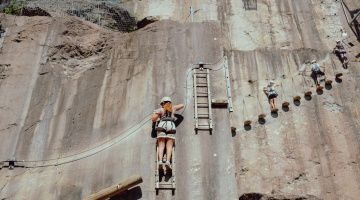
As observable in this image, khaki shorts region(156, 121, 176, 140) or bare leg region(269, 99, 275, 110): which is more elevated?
bare leg region(269, 99, 275, 110)

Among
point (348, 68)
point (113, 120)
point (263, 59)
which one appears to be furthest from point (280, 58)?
point (113, 120)

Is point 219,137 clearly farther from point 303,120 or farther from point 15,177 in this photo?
point 15,177

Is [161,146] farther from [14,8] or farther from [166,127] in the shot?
[14,8]

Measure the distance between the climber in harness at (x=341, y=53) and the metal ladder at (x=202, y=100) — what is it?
16.7 feet

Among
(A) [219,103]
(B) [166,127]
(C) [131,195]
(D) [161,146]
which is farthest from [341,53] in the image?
(C) [131,195]

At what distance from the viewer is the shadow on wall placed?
10773 millimetres

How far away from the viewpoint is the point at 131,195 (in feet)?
35.5

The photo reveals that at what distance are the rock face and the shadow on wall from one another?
0.02 metres

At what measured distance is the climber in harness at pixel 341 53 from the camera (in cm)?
1573

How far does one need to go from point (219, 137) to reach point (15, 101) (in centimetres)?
559

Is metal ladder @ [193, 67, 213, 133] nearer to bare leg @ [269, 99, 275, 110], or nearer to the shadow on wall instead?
the shadow on wall

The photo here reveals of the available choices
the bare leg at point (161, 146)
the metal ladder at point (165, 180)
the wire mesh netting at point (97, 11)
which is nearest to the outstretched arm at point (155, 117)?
the bare leg at point (161, 146)

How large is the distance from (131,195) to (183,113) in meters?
2.56

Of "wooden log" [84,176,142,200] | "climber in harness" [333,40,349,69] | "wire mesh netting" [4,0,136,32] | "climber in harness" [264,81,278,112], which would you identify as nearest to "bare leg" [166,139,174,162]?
"wooden log" [84,176,142,200]
